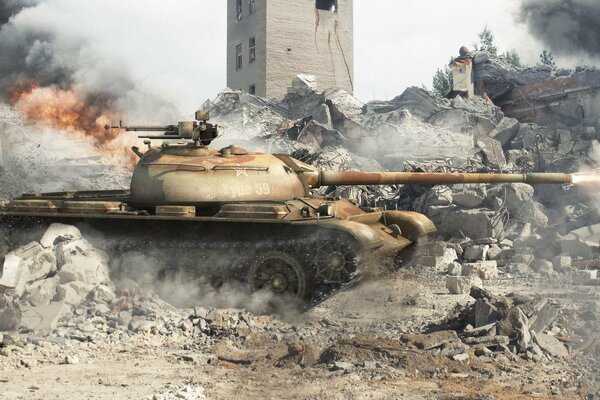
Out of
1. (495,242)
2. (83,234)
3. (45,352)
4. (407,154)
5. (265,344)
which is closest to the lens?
(45,352)

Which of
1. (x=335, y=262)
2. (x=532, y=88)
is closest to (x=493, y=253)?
(x=335, y=262)

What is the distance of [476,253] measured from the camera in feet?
47.4

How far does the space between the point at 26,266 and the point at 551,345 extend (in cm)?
670

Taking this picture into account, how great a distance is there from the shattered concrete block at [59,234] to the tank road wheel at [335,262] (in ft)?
11.8

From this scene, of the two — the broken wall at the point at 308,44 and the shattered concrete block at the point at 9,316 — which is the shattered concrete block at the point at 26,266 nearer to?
the shattered concrete block at the point at 9,316

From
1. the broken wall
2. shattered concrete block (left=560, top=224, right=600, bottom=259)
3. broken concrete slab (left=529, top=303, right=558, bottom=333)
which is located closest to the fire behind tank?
broken concrete slab (left=529, top=303, right=558, bottom=333)

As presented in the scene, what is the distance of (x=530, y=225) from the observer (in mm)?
15656

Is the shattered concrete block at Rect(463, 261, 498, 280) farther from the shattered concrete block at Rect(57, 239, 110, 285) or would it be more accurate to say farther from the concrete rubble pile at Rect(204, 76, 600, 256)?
the shattered concrete block at Rect(57, 239, 110, 285)

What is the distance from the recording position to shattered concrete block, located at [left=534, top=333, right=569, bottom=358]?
7.14m

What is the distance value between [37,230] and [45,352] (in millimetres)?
3541

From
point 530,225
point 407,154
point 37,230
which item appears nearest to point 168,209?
point 37,230

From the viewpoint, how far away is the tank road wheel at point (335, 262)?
28.8 feet

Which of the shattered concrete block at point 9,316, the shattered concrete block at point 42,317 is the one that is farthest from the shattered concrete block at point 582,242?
the shattered concrete block at point 9,316

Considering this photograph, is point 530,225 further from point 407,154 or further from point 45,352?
point 45,352
